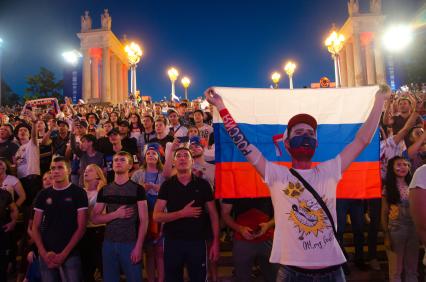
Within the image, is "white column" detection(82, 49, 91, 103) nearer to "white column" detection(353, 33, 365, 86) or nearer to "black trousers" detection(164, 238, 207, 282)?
"white column" detection(353, 33, 365, 86)

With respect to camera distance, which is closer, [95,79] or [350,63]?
[350,63]

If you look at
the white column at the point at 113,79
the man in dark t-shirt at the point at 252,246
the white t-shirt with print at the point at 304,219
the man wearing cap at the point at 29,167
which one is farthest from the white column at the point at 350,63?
the white t-shirt with print at the point at 304,219

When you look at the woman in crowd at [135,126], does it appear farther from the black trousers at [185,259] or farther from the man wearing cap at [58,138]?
the black trousers at [185,259]

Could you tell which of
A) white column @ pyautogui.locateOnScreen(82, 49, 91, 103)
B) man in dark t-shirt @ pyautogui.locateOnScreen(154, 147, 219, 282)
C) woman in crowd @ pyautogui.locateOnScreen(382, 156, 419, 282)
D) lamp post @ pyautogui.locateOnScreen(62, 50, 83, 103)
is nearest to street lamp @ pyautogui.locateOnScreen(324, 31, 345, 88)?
woman in crowd @ pyautogui.locateOnScreen(382, 156, 419, 282)

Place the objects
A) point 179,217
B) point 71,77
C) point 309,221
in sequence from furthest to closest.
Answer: point 71,77, point 179,217, point 309,221

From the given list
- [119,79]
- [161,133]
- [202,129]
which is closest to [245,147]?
[161,133]

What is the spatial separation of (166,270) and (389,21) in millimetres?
52569

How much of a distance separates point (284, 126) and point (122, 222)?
2672 millimetres

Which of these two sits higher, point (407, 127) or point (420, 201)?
point (407, 127)

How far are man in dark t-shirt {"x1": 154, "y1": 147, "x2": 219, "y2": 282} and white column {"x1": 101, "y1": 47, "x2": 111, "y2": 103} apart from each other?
47.5m

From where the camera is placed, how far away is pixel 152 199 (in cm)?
576

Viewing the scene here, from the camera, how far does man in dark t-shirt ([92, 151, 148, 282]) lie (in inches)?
186

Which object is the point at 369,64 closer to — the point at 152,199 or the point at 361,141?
the point at 152,199

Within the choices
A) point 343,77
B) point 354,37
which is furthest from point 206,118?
point 343,77
